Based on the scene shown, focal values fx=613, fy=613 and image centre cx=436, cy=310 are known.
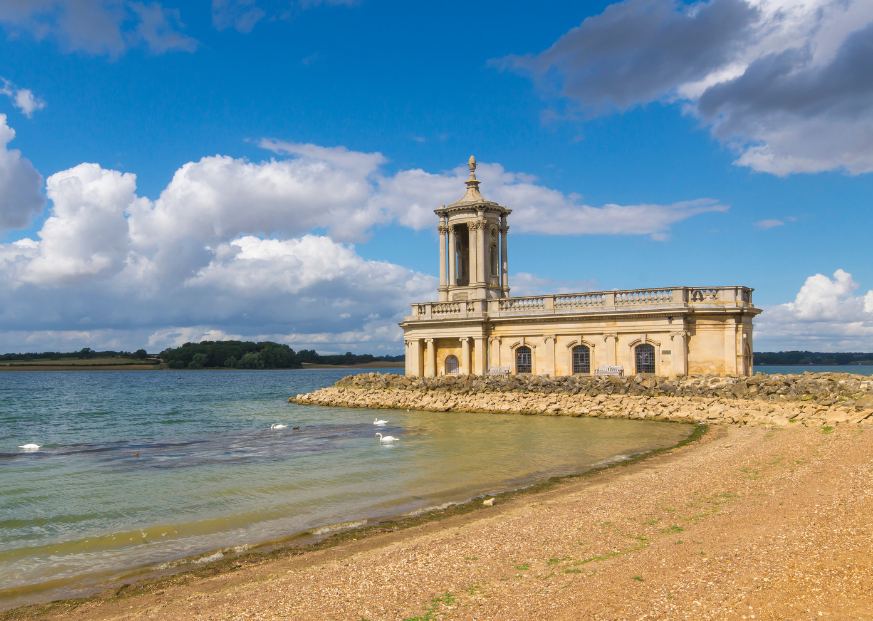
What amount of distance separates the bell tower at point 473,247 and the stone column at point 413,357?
3471mm

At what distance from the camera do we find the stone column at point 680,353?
30.1 meters

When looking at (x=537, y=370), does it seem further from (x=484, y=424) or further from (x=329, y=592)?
(x=329, y=592)

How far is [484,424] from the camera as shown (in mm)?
27141

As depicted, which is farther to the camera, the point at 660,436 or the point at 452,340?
the point at 452,340

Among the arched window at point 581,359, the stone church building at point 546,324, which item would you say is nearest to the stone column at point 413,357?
the stone church building at point 546,324

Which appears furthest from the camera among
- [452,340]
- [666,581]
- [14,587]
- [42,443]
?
[452,340]

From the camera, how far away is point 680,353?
30.2 meters

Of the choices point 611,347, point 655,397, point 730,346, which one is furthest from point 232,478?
point 730,346

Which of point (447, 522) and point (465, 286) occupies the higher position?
point (465, 286)

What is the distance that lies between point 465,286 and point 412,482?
24565mm

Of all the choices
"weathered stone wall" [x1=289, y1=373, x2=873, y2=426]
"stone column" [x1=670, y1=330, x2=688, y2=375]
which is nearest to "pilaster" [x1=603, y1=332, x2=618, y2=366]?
"weathered stone wall" [x1=289, y1=373, x2=873, y2=426]

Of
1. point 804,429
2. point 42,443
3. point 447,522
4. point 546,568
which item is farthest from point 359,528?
point 42,443

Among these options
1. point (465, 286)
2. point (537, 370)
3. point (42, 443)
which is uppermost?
point (465, 286)

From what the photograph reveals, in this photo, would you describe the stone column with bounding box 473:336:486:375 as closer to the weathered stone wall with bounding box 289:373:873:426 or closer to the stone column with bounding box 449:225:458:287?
the weathered stone wall with bounding box 289:373:873:426
